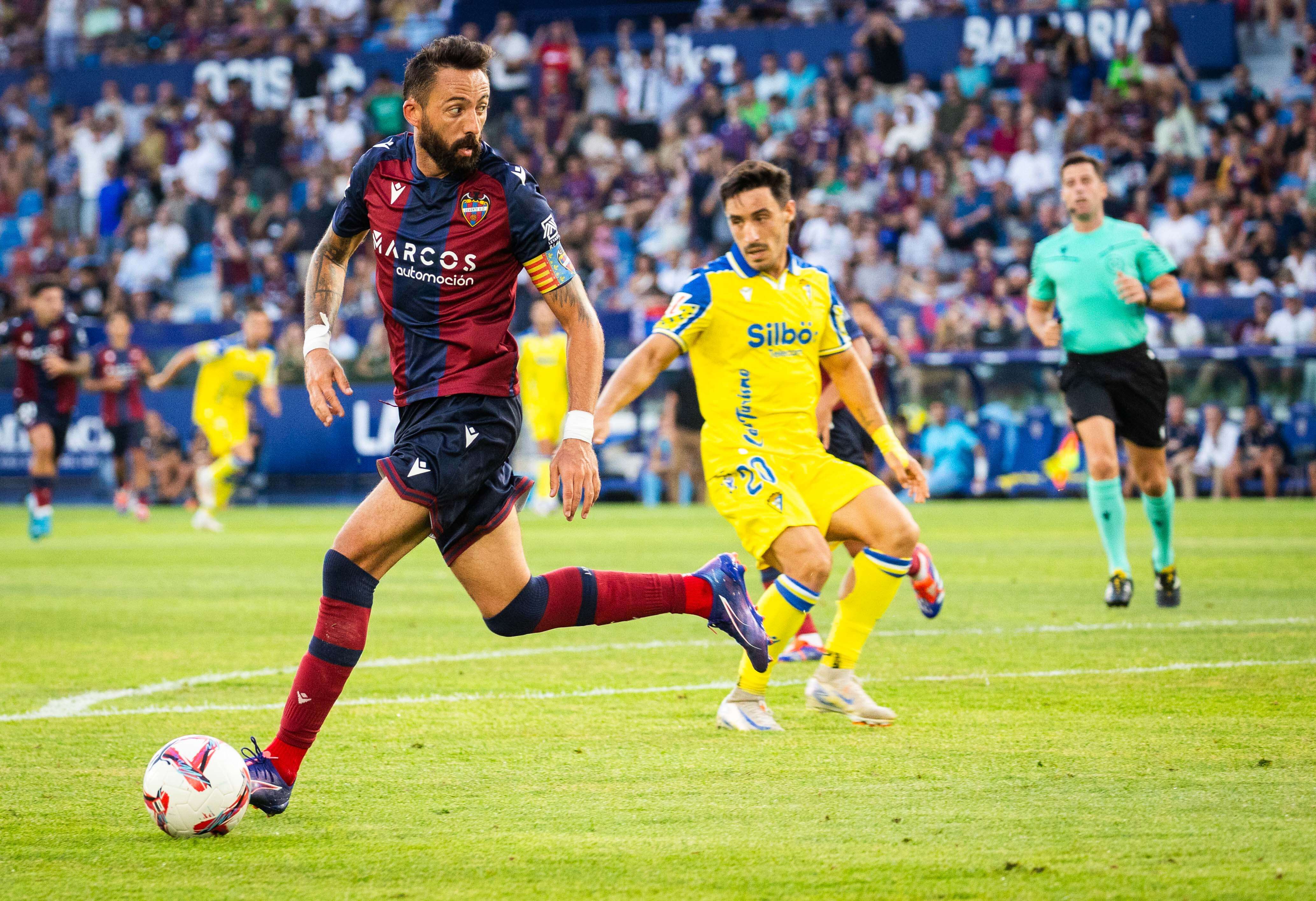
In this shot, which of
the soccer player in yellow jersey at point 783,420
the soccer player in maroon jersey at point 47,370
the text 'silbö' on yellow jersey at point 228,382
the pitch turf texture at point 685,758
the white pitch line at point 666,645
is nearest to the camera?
the pitch turf texture at point 685,758

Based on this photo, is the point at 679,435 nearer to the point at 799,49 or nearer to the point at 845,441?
the point at 799,49

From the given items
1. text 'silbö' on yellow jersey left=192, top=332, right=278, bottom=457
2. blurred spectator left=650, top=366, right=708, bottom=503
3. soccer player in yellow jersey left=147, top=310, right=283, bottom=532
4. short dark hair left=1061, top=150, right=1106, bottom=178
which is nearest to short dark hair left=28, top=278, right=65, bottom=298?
soccer player in yellow jersey left=147, top=310, right=283, bottom=532

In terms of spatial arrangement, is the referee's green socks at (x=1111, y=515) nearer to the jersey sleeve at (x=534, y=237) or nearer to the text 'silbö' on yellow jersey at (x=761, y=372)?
the text 'silbö' on yellow jersey at (x=761, y=372)

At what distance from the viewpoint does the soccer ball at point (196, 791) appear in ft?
14.4

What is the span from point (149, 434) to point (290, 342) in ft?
8.70

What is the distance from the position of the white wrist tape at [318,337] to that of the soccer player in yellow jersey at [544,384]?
16.1m

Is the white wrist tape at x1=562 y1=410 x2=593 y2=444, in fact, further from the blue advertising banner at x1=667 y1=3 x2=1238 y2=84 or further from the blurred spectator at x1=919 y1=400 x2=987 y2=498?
the blue advertising banner at x1=667 y1=3 x2=1238 y2=84

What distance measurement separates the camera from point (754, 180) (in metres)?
6.42

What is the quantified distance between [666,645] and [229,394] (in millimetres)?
12085

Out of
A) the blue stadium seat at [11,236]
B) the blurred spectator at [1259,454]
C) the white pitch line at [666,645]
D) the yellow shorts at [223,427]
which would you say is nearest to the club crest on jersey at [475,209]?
the white pitch line at [666,645]

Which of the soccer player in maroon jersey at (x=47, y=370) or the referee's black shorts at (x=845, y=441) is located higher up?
the referee's black shorts at (x=845, y=441)

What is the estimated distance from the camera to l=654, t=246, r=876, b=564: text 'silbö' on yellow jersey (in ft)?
21.1

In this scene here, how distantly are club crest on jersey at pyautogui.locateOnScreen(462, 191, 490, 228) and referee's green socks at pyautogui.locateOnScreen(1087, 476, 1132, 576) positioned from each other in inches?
237

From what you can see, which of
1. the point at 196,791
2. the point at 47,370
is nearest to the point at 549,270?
the point at 196,791
